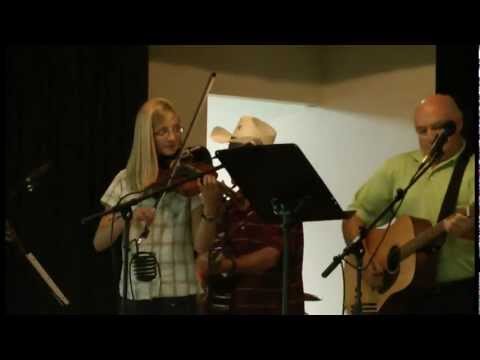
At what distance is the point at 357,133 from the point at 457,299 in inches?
100

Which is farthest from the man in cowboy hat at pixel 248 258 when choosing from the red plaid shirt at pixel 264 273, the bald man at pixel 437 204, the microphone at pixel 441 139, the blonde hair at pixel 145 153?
the microphone at pixel 441 139

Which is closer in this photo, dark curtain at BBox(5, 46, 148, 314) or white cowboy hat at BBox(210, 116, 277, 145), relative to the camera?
white cowboy hat at BBox(210, 116, 277, 145)

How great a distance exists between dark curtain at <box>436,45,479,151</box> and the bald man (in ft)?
1.21

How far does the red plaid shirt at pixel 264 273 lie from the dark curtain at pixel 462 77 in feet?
3.15

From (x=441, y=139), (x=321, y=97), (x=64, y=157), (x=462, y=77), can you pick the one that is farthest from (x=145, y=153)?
(x=321, y=97)

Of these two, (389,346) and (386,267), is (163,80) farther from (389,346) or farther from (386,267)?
(389,346)

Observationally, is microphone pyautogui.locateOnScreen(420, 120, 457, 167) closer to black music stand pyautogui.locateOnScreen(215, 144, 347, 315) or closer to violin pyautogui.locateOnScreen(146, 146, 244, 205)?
black music stand pyautogui.locateOnScreen(215, 144, 347, 315)

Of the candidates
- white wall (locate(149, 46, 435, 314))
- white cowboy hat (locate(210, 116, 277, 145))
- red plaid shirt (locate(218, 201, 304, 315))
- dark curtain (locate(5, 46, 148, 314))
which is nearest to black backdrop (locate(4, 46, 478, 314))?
dark curtain (locate(5, 46, 148, 314))

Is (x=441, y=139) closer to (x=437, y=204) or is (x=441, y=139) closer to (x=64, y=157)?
(x=437, y=204)

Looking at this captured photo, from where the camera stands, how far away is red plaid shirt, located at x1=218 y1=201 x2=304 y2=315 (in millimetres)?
2854

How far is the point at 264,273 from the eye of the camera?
113 inches

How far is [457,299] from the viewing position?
2.85 metres

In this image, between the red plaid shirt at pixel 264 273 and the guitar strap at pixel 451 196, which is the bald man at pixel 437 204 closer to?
the guitar strap at pixel 451 196

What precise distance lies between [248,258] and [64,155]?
1561 millimetres
